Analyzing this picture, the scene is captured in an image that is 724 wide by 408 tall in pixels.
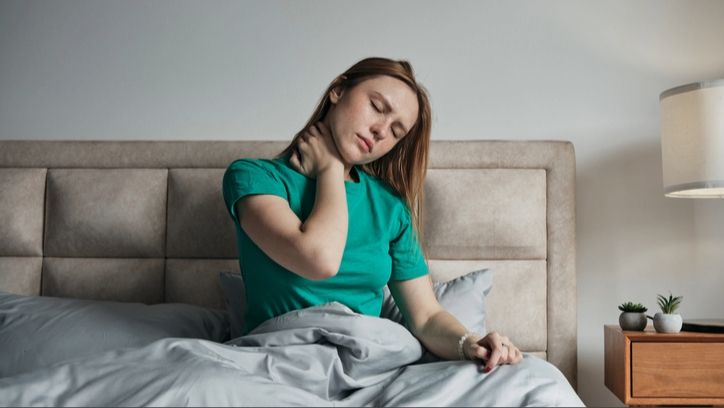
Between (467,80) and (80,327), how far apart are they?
5.11 feet

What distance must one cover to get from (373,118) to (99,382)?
0.90m

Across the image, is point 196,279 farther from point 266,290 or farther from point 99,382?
point 99,382

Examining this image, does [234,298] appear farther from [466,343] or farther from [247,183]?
[466,343]

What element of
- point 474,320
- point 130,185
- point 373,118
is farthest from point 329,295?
point 130,185

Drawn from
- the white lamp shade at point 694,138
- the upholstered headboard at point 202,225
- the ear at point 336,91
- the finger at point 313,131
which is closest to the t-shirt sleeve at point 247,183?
the finger at point 313,131

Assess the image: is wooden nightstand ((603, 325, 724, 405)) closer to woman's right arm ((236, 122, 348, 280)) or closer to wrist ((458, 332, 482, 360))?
wrist ((458, 332, 482, 360))

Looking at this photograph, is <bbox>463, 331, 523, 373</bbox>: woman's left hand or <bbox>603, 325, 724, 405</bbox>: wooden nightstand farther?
<bbox>603, 325, 724, 405</bbox>: wooden nightstand

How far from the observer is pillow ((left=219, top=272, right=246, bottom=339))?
2062 millimetres

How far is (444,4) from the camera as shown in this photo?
265cm

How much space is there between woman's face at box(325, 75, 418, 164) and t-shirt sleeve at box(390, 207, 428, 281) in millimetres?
213

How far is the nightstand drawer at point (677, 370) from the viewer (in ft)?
6.87

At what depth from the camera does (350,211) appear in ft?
5.90

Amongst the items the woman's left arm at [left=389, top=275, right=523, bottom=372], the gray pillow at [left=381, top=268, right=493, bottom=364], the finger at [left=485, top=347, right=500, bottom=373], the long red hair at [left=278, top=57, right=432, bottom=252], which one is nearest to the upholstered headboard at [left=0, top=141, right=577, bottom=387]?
the gray pillow at [left=381, top=268, right=493, bottom=364]

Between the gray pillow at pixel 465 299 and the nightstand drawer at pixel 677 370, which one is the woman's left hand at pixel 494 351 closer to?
the gray pillow at pixel 465 299
